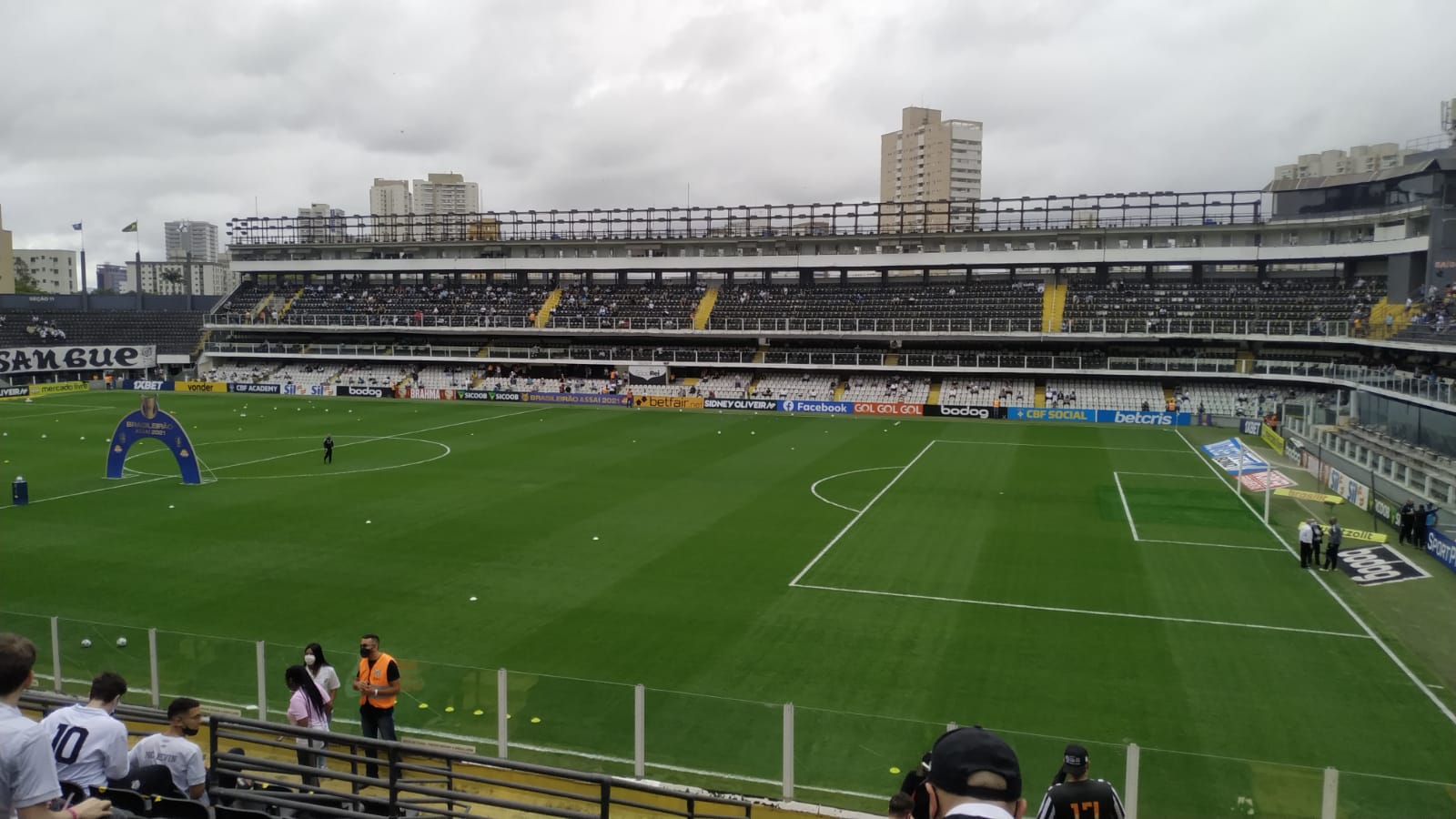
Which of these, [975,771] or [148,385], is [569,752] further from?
[148,385]

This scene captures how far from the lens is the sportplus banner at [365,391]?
207 feet

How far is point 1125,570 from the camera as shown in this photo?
20.7 m

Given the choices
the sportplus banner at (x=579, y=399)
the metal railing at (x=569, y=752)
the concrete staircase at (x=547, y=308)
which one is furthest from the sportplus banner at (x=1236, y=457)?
the concrete staircase at (x=547, y=308)

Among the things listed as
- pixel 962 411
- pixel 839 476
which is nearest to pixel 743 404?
pixel 962 411

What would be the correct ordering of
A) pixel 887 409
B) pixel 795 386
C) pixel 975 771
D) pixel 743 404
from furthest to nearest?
1. pixel 795 386
2. pixel 743 404
3. pixel 887 409
4. pixel 975 771

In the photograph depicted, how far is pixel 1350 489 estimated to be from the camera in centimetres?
2811

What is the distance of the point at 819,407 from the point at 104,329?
5694 centimetres

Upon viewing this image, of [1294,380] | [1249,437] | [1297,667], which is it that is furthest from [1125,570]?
[1294,380]

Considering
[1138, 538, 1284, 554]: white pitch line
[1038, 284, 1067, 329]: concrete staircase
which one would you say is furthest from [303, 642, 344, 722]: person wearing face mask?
[1038, 284, 1067, 329]: concrete staircase

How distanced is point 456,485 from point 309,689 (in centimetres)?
2086

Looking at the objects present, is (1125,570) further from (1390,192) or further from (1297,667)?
(1390,192)

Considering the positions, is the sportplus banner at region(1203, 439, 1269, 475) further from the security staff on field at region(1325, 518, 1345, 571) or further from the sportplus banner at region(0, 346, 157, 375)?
the sportplus banner at region(0, 346, 157, 375)

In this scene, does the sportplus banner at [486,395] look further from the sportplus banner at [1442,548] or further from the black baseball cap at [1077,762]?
the black baseball cap at [1077,762]

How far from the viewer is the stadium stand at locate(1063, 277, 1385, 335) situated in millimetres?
52094
